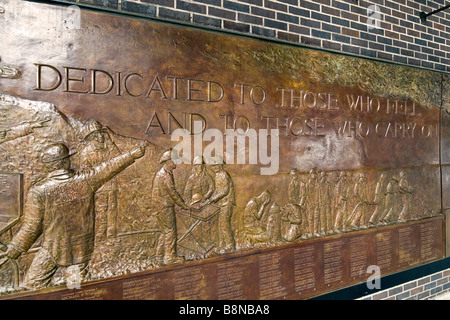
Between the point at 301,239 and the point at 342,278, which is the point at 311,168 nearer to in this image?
the point at 301,239

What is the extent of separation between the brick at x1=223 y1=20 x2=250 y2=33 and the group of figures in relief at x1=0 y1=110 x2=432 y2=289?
1.16 metres

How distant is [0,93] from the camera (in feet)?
6.35

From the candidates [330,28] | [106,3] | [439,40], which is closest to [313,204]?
[330,28]

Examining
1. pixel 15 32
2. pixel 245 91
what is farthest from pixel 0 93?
pixel 245 91

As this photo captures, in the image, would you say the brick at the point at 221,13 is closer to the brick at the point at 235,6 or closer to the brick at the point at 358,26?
the brick at the point at 235,6

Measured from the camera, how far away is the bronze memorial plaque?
2.02m

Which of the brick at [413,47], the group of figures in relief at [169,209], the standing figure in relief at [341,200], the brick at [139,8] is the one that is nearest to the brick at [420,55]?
the brick at [413,47]

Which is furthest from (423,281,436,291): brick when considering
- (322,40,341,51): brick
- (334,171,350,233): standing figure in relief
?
(322,40,341,51): brick

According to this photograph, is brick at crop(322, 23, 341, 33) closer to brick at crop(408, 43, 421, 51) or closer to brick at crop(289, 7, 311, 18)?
brick at crop(289, 7, 311, 18)

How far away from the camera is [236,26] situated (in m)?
2.71

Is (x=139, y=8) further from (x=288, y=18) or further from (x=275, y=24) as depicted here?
(x=288, y=18)

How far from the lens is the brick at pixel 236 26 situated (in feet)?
8.77

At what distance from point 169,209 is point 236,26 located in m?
1.65
